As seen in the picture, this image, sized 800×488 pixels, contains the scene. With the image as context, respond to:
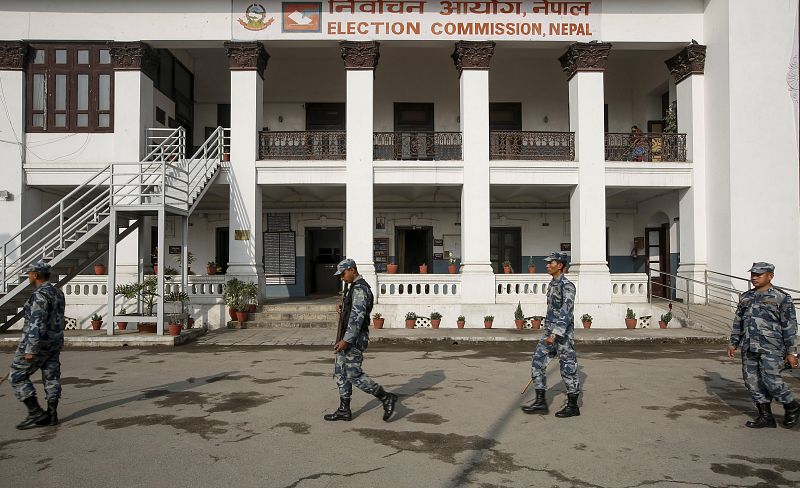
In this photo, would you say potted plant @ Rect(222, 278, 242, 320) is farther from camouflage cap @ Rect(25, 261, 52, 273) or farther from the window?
camouflage cap @ Rect(25, 261, 52, 273)

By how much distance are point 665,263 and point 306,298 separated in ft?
40.2

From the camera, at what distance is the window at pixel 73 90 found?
16.0 m

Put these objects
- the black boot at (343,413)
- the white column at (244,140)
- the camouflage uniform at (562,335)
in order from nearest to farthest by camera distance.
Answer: the black boot at (343,413)
the camouflage uniform at (562,335)
the white column at (244,140)

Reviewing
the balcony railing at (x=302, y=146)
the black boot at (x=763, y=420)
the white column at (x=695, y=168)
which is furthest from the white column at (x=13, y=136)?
the white column at (x=695, y=168)

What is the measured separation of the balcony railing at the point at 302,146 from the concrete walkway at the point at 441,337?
5.38m

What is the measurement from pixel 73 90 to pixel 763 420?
18.0 metres

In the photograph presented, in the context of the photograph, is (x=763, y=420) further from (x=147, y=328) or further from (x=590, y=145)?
(x=147, y=328)

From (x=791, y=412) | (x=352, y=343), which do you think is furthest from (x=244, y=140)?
(x=791, y=412)

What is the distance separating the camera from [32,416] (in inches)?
230

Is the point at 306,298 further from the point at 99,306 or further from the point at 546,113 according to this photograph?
the point at 546,113

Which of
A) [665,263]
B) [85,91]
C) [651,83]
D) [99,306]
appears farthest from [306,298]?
[651,83]

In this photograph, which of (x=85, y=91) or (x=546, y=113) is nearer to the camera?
(x=85, y=91)

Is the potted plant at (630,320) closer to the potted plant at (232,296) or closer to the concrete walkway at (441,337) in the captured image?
the concrete walkway at (441,337)

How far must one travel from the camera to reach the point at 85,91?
1608 cm
